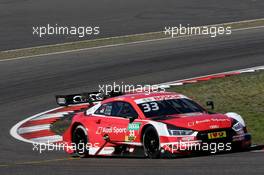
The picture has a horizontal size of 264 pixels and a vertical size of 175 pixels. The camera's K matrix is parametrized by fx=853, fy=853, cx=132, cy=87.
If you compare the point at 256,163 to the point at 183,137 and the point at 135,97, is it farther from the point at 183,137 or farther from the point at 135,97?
the point at 135,97

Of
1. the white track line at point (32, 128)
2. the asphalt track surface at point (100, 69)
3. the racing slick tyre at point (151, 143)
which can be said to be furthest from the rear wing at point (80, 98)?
the white track line at point (32, 128)

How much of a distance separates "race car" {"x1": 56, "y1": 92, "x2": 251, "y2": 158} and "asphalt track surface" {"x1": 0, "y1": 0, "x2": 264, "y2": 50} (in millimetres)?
15515

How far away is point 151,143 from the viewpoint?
1492 centimetres

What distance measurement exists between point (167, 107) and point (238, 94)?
6651mm

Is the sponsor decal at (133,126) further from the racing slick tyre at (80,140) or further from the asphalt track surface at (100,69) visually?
the racing slick tyre at (80,140)

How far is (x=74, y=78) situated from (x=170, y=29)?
8.32 metres

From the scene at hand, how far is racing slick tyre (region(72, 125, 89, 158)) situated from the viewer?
642 inches

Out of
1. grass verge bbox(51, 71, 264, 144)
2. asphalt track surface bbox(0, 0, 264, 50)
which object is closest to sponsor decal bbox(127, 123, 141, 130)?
grass verge bbox(51, 71, 264, 144)

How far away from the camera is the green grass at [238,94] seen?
19.3m

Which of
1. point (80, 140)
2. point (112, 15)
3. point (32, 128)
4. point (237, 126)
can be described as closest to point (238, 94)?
point (32, 128)

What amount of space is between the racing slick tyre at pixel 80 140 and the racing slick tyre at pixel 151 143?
170 centimetres

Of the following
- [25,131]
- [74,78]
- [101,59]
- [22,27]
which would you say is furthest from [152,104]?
[22,27]

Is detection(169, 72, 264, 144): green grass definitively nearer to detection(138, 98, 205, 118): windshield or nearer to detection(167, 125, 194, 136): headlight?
detection(138, 98, 205, 118): windshield

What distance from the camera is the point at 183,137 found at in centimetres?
1448
